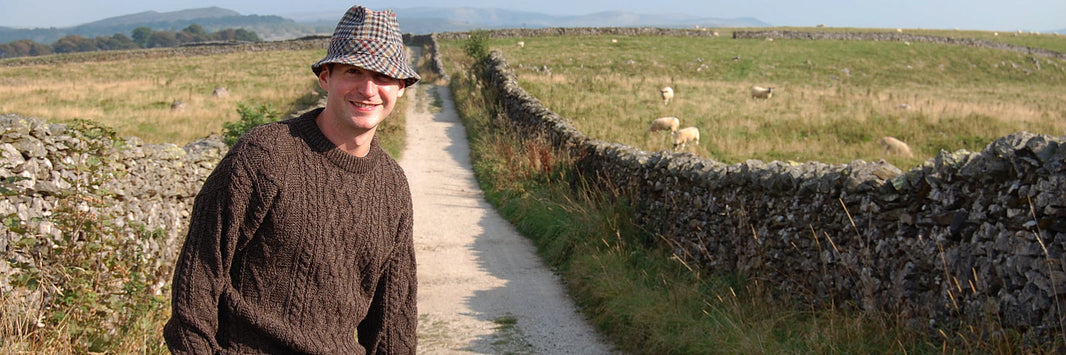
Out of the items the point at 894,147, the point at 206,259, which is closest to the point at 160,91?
the point at 894,147

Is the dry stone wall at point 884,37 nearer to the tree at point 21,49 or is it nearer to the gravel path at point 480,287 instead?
the gravel path at point 480,287

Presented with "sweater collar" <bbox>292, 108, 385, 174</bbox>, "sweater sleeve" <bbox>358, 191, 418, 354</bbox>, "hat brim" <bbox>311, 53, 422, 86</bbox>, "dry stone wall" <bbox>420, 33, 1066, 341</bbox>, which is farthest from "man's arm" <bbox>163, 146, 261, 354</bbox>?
"dry stone wall" <bbox>420, 33, 1066, 341</bbox>

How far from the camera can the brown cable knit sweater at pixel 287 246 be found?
7.69 ft

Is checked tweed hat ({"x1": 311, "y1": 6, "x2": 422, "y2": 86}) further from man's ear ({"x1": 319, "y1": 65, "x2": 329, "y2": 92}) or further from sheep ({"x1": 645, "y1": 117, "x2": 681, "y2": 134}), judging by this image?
sheep ({"x1": 645, "y1": 117, "x2": 681, "y2": 134})

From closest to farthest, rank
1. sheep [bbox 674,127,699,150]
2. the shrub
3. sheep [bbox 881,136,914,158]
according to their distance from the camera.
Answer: the shrub, sheep [bbox 881,136,914,158], sheep [bbox 674,127,699,150]

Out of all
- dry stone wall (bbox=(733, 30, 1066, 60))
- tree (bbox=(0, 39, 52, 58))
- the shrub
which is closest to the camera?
the shrub

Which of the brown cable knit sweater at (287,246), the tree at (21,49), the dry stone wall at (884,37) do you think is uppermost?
the brown cable knit sweater at (287,246)

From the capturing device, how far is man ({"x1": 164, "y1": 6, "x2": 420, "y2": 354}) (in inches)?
92.5

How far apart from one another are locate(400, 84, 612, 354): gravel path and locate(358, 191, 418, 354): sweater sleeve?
3796 millimetres

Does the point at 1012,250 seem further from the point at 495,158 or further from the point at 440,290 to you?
the point at 495,158

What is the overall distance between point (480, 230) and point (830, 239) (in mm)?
5682

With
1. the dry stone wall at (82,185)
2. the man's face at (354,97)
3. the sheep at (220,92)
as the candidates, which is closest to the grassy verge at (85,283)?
the dry stone wall at (82,185)

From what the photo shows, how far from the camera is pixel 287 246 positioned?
250 centimetres

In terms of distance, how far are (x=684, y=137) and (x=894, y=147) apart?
12.6ft
